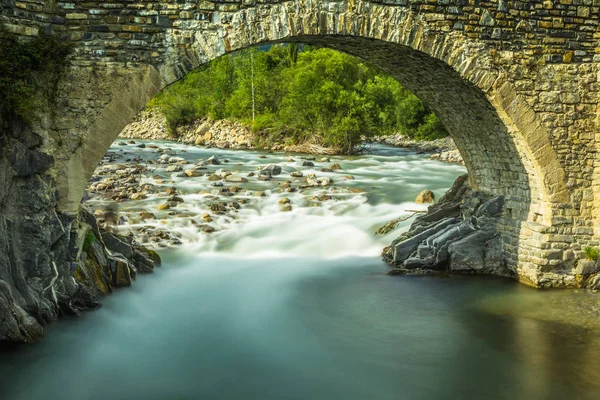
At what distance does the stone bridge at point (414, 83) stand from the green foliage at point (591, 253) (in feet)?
0.23

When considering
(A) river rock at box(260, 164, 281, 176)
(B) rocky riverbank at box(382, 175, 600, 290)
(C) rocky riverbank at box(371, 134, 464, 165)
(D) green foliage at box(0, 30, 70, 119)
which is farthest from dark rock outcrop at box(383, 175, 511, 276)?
(C) rocky riverbank at box(371, 134, 464, 165)

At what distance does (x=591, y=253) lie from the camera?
810 centimetres

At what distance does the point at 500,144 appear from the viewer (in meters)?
8.43

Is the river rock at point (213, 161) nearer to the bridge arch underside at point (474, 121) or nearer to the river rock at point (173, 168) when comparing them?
the river rock at point (173, 168)

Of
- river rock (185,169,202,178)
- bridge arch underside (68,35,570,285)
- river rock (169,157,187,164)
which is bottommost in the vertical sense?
river rock (169,157,187,164)

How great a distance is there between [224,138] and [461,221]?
22.2m

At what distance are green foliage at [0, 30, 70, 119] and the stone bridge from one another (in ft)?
0.36

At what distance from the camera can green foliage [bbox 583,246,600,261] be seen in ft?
26.6

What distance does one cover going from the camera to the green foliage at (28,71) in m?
5.95

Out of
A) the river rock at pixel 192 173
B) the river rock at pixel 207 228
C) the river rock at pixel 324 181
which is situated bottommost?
the river rock at pixel 207 228

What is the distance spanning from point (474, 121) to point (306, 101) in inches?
699

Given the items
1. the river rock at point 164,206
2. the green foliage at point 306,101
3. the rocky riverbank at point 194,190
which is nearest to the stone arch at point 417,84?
the rocky riverbank at point 194,190

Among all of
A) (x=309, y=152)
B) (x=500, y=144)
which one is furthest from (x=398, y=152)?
(x=500, y=144)

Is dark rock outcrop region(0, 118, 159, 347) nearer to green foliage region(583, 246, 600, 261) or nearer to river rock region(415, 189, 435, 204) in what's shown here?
green foliage region(583, 246, 600, 261)
